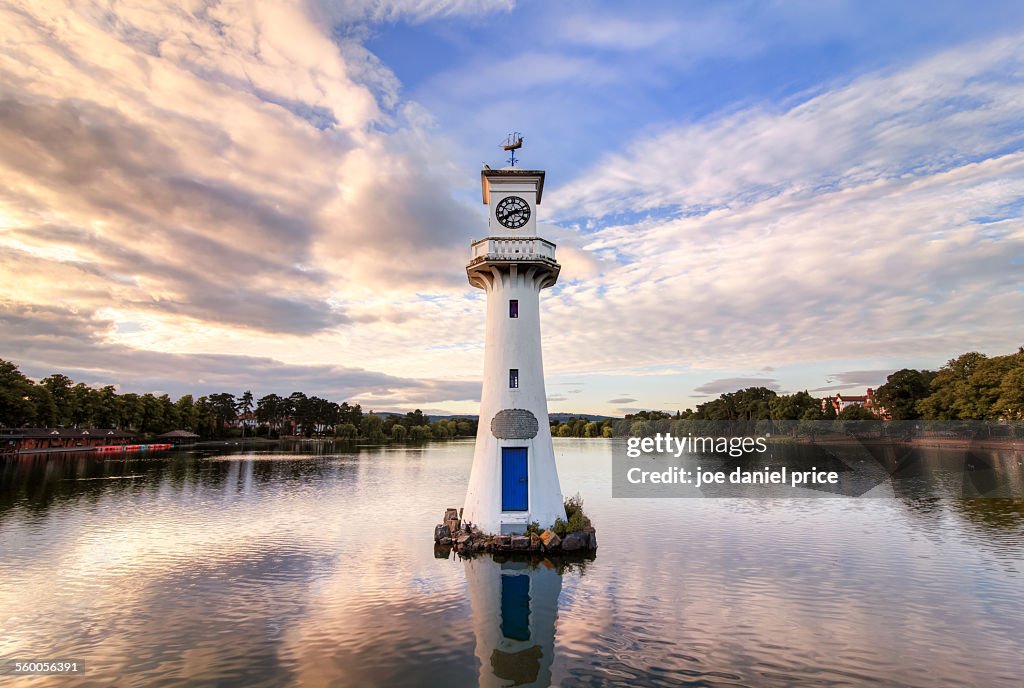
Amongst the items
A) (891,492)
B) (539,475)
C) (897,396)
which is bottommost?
(891,492)

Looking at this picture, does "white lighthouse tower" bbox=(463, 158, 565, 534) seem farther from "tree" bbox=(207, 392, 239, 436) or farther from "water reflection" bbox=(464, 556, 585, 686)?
"tree" bbox=(207, 392, 239, 436)

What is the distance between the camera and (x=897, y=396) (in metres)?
115

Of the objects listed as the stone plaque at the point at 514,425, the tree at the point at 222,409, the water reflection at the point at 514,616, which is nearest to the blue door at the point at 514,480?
Answer: the stone plaque at the point at 514,425

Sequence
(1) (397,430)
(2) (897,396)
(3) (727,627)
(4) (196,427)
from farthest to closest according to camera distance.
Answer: (1) (397,430)
(4) (196,427)
(2) (897,396)
(3) (727,627)

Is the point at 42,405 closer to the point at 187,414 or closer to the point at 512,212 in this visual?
the point at 187,414

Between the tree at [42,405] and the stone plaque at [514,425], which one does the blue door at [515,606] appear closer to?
the stone plaque at [514,425]

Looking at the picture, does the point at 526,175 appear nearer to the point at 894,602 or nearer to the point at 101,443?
the point at 894,602

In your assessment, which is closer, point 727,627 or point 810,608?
point 727,627

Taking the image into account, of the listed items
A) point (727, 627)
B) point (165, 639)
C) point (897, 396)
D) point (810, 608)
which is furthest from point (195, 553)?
point (897, 396)

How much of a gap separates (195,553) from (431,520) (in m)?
12.2

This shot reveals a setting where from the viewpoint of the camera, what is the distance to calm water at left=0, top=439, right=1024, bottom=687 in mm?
12367

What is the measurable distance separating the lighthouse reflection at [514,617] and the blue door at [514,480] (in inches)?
90.0

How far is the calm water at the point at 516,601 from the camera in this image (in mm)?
12367

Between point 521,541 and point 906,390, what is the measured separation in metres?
126
